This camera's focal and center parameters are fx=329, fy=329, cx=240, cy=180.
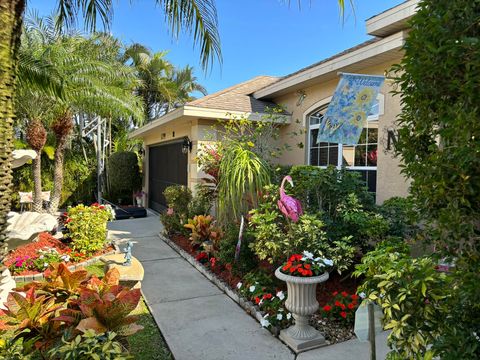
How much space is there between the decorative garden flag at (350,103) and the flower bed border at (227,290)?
2921mm

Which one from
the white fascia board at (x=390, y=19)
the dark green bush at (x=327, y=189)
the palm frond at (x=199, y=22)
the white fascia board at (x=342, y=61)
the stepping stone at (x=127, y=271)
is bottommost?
the stepping stone at (x=127, y=271)

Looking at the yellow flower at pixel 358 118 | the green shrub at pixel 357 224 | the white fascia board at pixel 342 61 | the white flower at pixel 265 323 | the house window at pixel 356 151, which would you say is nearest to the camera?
the white flower at pixel 265 323

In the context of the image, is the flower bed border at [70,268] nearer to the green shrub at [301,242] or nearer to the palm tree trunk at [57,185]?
the green shrub at [301,242]

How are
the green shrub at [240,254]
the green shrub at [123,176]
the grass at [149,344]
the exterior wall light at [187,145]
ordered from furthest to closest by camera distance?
the green shrub at [123,176] < the exterior wall light at [187,145] < the green shrub at [240,254] < the grass at [149,344]

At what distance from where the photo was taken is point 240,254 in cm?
555

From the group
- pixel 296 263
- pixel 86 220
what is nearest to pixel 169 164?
pixel 86 220

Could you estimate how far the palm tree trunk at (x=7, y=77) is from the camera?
215 centimetres

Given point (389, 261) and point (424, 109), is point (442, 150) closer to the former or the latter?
point (424, 109)

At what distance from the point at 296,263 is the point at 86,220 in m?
4.83

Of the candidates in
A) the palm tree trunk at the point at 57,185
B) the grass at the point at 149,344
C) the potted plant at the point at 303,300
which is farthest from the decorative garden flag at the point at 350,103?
the palm tree trunk at the point at 57,185

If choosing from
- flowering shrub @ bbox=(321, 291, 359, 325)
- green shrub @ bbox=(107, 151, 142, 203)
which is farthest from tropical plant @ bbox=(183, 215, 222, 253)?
green shrub @ bbox=(107, 151, 142, 203)

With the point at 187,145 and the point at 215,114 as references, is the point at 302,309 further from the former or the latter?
the point at 187,145

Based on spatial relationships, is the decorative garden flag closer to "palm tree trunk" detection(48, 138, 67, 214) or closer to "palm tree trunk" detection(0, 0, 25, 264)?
"palm tree trunk" detection(0, 0, 25, 264)

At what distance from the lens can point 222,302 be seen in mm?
4852
